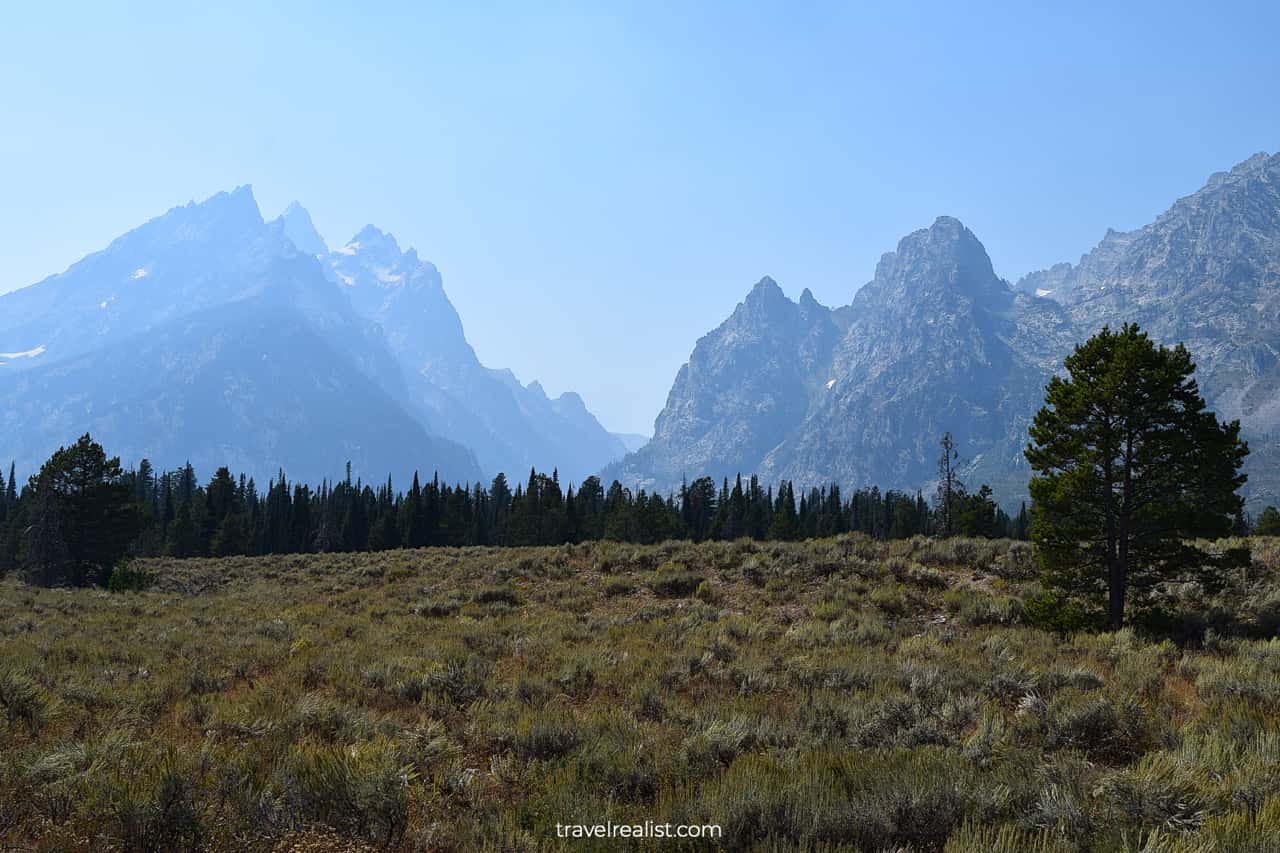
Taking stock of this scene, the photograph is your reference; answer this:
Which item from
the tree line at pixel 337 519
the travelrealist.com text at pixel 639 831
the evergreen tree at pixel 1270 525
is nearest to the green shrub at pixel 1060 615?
the travelrealist.com text at pixel 639 831

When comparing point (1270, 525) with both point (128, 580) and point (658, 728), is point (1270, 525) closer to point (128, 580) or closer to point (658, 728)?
point (658, 728)

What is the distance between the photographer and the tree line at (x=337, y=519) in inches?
1688

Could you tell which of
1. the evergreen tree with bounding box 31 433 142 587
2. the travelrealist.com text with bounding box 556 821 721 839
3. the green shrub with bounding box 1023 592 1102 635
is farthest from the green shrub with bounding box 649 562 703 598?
the evergreen tree with bounding box 31 433 142 587

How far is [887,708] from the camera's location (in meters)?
8.39

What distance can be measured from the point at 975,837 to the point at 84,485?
55.8 m

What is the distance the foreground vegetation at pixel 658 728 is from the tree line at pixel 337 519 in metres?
31.7

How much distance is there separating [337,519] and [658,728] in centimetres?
11276

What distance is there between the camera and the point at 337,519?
353 ft

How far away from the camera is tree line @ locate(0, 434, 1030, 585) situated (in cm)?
4288

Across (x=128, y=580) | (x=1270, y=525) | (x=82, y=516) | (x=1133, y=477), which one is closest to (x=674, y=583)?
(x=1133, y=477)

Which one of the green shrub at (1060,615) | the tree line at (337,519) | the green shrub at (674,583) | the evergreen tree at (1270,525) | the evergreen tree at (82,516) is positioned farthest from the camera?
the evergreen tree at (1270,525)

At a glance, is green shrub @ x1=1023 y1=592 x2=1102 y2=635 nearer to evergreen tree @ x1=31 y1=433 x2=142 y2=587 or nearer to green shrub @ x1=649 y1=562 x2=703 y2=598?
green shrub @ x1=649 y1=562 x2=703 y2=598

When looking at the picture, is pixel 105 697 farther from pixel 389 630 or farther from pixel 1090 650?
pixel 1090 650

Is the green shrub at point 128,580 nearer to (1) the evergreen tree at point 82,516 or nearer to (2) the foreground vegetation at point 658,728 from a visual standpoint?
(1) the evergreen tree at point 82,516
